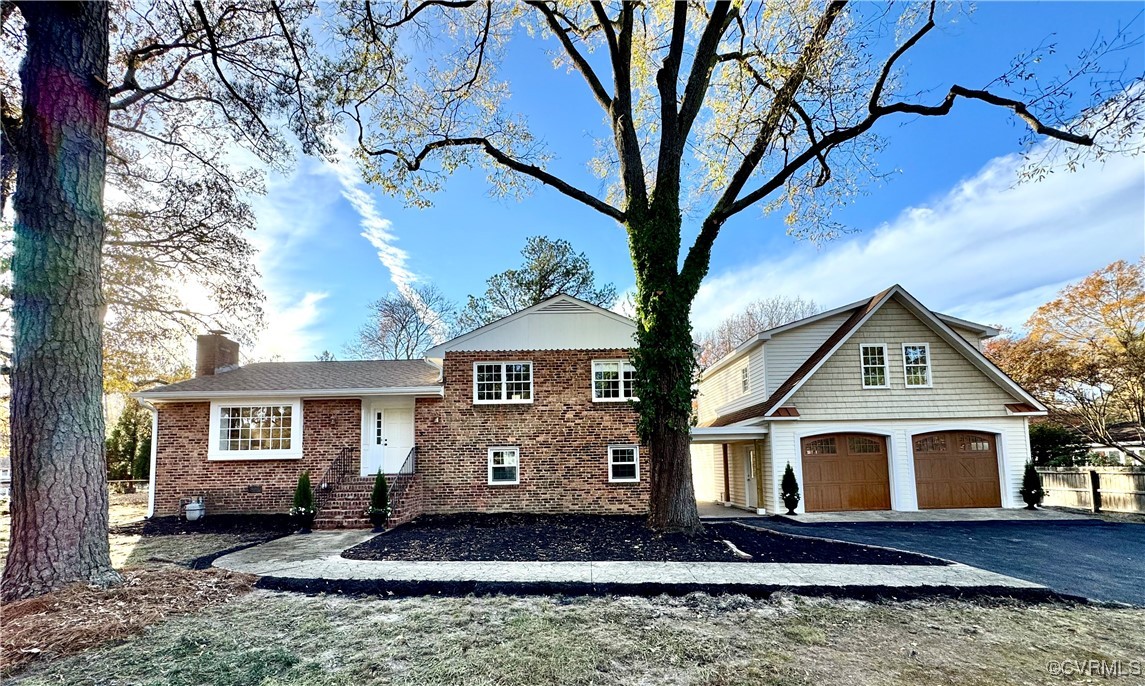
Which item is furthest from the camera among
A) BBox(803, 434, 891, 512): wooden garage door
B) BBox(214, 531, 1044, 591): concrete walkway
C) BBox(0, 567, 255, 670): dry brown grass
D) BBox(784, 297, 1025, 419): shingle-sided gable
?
BBox(784, 297, 1025, 419): shingle-sided gable

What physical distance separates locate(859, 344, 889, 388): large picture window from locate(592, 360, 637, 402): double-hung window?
21.3 feet

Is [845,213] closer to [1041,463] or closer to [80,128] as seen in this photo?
[80,128]

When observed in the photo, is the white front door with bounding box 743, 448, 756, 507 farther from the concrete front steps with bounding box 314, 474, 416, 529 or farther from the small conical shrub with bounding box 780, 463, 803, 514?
the concrete front steps with bounding box 314, 474, 416, 529

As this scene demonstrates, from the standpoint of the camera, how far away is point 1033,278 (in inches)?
683

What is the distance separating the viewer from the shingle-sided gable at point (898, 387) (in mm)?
13914

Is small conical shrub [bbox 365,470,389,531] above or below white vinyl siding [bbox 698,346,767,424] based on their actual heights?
below

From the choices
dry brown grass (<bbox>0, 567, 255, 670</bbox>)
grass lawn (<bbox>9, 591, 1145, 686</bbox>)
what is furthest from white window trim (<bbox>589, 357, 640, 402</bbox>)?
dry brown grass (<bbox>0, 567, 255, 670</bbox>)

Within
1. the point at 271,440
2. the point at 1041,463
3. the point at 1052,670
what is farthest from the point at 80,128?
the point at 1041,463

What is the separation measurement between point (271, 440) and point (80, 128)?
8.63 meters

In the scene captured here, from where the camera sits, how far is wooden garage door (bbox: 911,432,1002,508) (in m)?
13.7

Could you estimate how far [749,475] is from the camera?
51.1 feet

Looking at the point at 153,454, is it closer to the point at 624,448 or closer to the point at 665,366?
the point at 624,448

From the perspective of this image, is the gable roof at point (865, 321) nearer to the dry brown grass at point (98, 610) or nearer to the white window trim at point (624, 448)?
the white window trim at point (624, 448)

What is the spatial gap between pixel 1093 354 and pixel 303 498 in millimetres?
22361
